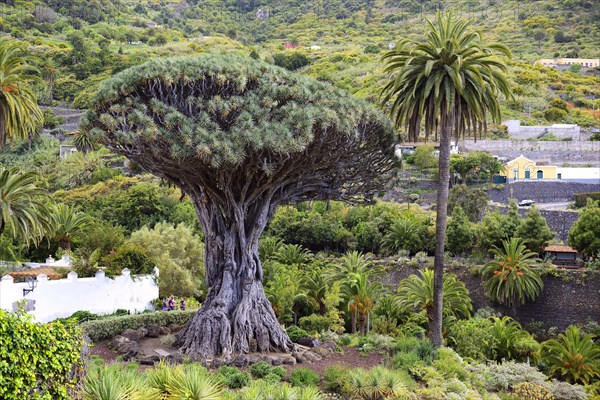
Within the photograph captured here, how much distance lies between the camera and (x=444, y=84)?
915 inches

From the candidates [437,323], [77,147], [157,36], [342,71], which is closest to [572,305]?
[437,323]

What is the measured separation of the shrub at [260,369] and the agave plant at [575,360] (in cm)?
1312

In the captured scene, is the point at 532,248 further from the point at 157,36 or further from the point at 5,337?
the point at 157,36

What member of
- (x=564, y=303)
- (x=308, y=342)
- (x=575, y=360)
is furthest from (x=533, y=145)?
(x=308, y=342)

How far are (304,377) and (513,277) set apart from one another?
1896 centimetres

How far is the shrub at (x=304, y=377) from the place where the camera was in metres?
19.2

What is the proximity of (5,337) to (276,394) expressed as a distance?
6.51 meters

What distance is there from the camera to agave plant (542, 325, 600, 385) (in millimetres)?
27797

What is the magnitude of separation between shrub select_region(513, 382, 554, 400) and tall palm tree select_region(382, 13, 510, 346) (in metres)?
2.95

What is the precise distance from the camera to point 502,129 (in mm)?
76875

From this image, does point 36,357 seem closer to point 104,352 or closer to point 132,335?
point 104,352

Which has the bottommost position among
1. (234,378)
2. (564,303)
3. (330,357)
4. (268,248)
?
(564,303)

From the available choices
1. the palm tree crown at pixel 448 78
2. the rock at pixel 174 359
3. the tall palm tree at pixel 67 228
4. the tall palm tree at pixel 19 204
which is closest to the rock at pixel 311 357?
the rock at pixel 174 359

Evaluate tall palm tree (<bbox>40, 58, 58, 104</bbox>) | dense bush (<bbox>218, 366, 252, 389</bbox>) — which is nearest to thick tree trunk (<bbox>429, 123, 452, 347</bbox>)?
dense bush (<bbox>218, 366, 252, 389</bbox>)
